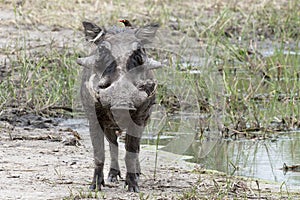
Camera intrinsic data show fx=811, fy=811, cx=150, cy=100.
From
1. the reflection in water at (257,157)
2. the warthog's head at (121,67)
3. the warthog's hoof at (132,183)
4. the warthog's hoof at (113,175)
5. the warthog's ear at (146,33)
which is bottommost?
the warthog's hoof at (132,183)

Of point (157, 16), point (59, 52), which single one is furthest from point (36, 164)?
point (157, 16)

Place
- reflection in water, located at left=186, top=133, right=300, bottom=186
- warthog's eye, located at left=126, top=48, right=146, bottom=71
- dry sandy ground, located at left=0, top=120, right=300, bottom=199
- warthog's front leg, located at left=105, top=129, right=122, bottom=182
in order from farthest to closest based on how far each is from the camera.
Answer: reflection in water, located at left=186, top=133, right=300, bottom=186, warthog's front leg, located at left=105, top=129, right=122, bottom=182, dry sandy ground, located at left=0, top=120, right=300, bottom=199, warthog's eye, located at left=126, top=48, right=146, bottom=71

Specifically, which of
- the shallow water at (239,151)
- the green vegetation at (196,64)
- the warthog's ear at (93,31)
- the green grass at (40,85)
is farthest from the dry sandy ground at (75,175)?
the warthog's ear at (93,31)

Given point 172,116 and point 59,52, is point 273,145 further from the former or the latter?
point 59,52

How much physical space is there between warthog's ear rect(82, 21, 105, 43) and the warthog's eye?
1.12ft

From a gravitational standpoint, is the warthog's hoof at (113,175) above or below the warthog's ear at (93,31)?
below

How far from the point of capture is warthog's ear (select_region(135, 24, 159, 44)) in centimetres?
527

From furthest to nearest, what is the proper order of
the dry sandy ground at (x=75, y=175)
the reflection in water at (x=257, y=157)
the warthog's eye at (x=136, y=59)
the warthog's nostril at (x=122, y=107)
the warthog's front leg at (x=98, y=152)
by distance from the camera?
the reflection in water at (x=257, y=157) → the warthog's front leg at (x=98, y=152) → the dry sandy ground at (x=75, y=175) → the warthog's eye at (x=136, y=59) → the warthog's nostril at (x=122, y=107)

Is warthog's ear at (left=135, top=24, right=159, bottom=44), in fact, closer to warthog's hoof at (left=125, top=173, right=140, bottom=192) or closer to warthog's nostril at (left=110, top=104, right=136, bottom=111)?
warthog's nostril at (left=110, top=104, right=136, bottom=111)

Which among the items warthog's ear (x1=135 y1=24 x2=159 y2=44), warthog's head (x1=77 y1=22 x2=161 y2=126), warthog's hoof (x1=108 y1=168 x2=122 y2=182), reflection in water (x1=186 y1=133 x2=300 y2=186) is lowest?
warthog's hoof (x1=108 y1=168 x2=122 y2=182)

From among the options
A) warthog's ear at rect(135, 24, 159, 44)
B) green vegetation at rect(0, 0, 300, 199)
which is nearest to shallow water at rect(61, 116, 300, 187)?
green vegetation at rect(0, 0, 300, 199)

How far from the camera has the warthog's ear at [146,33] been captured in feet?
17.3

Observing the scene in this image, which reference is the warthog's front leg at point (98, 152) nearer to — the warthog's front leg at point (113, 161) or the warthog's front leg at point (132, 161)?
the warthog's front leg at point (132, 161)

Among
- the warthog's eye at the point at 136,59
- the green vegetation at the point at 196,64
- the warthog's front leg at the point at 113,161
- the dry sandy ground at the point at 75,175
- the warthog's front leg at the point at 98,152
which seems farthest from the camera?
the green vegetation at the point at 196,64
